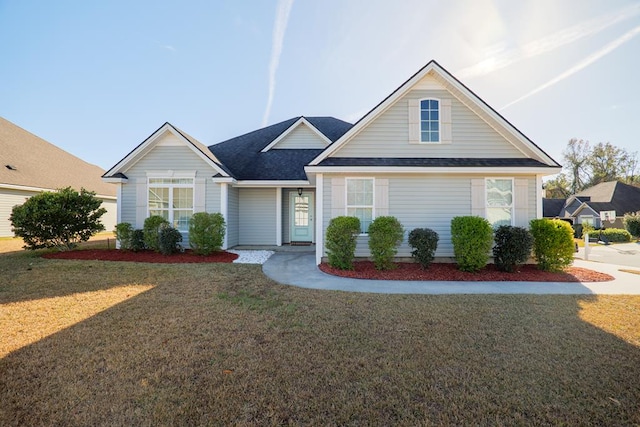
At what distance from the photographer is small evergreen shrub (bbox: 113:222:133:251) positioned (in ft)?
33.3

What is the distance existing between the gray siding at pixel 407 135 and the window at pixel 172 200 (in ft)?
21.4

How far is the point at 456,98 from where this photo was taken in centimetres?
898

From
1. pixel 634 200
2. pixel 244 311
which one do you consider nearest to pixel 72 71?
pixel 244 311

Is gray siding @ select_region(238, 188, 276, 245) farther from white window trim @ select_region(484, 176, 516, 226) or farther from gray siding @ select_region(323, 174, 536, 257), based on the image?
white window trim @ select_region(484, 176, 516, 226)

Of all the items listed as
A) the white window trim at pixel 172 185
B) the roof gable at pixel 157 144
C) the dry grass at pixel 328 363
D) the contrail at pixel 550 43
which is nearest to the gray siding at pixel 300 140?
the roof gable at pixel 157 144

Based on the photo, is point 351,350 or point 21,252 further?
point 21,252

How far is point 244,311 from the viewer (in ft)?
15.4

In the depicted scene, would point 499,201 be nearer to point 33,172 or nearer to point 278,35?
point 278,35

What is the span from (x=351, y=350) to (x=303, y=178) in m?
9.10

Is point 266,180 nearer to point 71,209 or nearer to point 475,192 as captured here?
point 71,209

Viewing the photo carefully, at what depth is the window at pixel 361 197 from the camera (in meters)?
8.85

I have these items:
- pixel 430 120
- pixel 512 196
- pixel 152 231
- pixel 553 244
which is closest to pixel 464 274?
pixel 553 244

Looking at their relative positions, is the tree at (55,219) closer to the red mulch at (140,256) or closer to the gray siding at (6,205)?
the red mulch at (140,256)

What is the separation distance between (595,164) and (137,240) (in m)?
62.2
